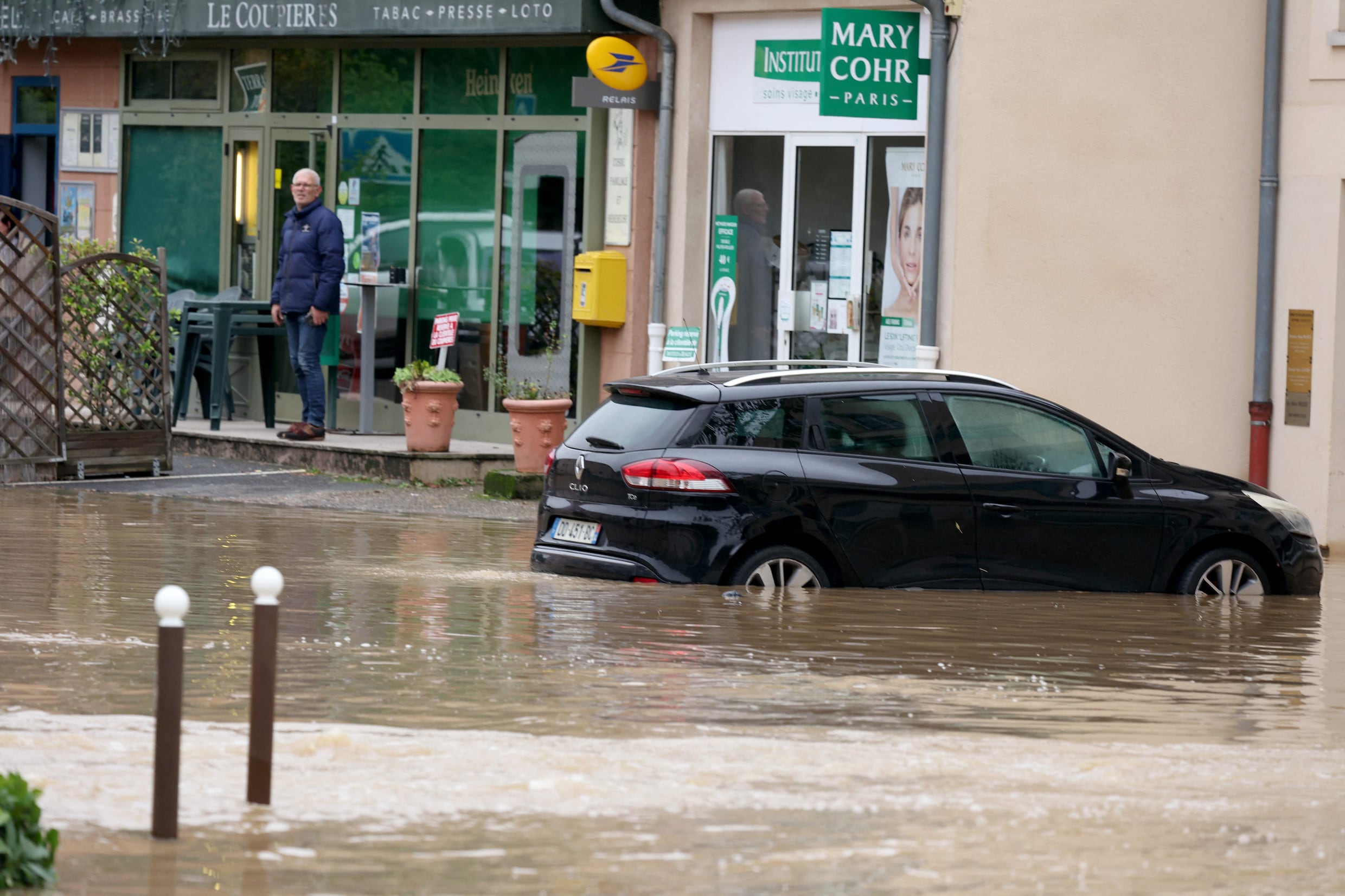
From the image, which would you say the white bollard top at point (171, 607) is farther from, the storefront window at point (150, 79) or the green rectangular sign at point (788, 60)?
the storefront window at point (150, 79)

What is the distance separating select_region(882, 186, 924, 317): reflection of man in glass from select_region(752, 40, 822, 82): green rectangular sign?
1.25 m

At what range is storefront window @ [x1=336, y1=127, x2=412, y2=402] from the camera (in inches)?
778

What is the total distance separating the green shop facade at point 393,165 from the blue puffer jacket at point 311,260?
3.54 ft

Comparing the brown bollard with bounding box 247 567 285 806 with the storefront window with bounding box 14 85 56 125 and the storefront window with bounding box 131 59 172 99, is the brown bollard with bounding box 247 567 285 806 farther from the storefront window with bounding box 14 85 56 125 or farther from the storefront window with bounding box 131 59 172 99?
the storefront window with bounding box 14 85 56 125

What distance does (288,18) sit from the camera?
768 inches

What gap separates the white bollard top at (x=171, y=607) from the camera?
5.45m

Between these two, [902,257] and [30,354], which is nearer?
[30,354]

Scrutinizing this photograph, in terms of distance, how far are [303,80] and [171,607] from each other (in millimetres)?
15708

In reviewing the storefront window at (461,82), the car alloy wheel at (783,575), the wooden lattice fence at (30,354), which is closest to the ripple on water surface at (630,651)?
the car alloy wheel at (783,575)

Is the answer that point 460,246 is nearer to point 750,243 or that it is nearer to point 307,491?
point 750,243

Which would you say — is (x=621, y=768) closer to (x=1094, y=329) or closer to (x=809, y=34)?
(x=1094, y=329)

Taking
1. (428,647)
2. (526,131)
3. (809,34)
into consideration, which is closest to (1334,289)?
(809,34)

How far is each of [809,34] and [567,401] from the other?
3.60 meters

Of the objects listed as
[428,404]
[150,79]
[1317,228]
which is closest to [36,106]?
[150,79]
